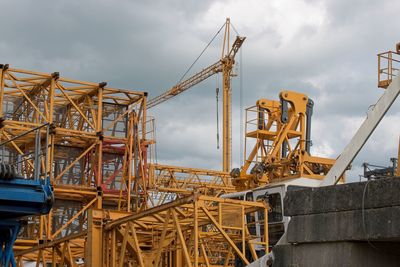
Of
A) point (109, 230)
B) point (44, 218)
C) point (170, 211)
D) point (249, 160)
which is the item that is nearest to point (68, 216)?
point (44, 218)

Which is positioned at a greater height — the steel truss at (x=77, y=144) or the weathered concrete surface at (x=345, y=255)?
the steel truss at (x=77, y=144)

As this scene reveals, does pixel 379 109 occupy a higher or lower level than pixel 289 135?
lower

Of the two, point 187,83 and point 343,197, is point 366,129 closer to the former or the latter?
point 343,197

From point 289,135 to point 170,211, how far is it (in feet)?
48.0

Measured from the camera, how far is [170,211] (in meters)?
18.3

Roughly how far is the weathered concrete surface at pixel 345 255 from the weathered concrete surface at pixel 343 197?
0.47 meters

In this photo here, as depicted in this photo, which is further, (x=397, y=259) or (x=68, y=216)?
(x=68, y=216)

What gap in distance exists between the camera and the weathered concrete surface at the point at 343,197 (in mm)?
8648

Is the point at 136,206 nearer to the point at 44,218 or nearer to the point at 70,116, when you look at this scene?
the point at 44,218

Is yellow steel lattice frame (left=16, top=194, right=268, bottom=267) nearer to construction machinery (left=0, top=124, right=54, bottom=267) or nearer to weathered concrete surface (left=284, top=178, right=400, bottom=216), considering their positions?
construction machinery (left=0, top=124, right=54, bottom=267)

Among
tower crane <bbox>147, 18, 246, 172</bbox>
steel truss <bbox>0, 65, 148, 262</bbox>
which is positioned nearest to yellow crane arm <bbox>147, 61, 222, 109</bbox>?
tower crane <bbox>147, 18, 246, 172</bbox>

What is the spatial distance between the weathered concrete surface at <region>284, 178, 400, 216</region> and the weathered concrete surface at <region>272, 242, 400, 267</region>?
18.5 inches

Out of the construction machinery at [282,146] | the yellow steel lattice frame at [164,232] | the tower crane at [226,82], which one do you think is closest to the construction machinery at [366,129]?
the yellow steel lattice frame at [164,232]

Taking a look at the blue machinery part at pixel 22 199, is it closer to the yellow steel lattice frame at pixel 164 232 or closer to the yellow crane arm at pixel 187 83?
the yellow steel lattice frame at pixel 164 232
